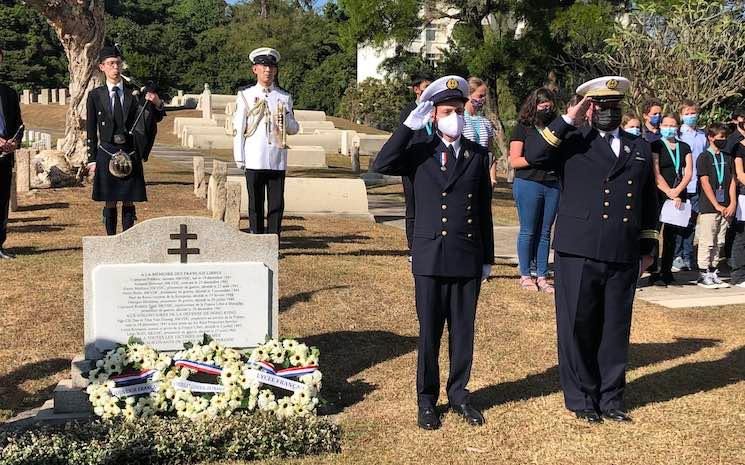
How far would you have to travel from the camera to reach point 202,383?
5348 mm

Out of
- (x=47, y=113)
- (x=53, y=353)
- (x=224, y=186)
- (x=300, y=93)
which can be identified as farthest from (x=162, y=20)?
(x=53, y=353)

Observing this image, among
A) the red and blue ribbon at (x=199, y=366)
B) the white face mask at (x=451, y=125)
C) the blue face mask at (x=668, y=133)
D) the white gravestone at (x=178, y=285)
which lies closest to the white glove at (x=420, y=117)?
the white face mask at (x=451, y=125)

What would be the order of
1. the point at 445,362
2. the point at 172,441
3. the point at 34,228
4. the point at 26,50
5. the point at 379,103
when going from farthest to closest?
the point at 26,50 → the point at 379,103 → the point at 34,228 → the point at 445,362 → the point at 172,441

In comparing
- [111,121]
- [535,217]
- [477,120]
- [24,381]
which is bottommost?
[24,381]

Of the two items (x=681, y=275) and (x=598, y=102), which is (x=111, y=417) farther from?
(x=681, y=275)

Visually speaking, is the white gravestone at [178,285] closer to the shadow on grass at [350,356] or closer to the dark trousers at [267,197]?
the shadow on grass at [350,356]

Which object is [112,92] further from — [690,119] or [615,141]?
[690,119]

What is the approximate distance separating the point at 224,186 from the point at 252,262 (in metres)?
5.95

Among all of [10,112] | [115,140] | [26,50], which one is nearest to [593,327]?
[115,140]

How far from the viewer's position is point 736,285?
9859 mm

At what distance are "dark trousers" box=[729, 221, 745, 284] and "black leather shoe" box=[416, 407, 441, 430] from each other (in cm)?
594

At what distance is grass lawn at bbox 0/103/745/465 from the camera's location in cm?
499

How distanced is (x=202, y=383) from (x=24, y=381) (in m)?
1.45

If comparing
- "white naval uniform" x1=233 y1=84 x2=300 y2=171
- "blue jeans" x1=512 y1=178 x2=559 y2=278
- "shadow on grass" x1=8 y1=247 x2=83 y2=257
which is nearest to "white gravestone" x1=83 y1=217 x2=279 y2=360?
"white naval uniform" x1=233 y1=84 x2=300 y2=171
